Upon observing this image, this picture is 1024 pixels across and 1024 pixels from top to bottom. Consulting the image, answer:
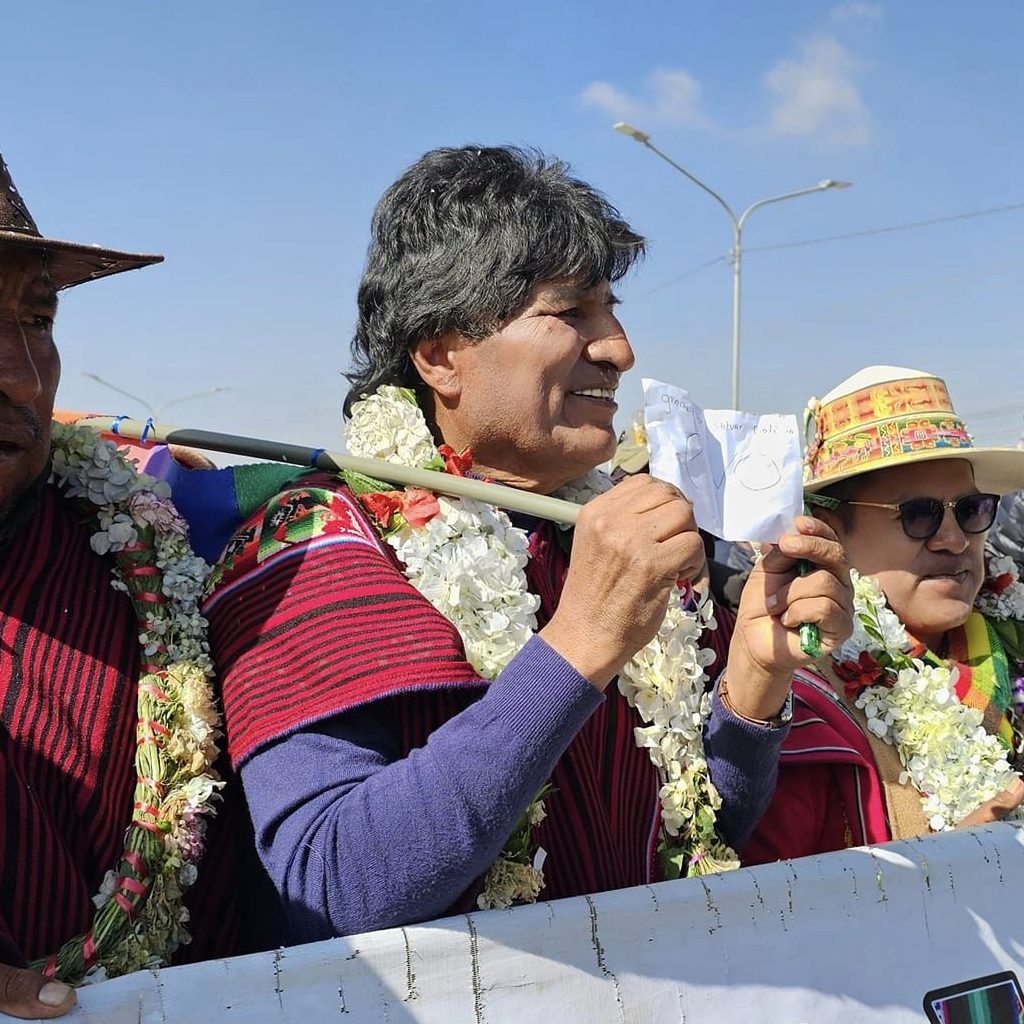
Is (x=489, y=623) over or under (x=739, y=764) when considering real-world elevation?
over

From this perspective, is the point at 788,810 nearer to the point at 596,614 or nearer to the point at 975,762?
the point at 975,762

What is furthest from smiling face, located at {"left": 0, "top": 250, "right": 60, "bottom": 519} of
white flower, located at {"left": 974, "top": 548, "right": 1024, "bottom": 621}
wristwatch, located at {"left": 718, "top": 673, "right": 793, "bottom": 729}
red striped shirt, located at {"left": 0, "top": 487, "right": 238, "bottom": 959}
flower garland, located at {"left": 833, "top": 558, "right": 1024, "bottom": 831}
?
white flower, located at {"left": 974, "top": 548, "right": 1024, "bottom": 621}

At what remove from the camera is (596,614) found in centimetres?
170

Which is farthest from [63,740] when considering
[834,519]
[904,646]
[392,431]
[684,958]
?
[834,519]

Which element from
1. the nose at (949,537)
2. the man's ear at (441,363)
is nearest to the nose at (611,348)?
the man's ear at (441,363)

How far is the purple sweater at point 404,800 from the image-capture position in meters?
1.60

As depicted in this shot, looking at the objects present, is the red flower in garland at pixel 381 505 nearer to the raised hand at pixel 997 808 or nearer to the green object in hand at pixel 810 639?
the green object in hand at pixel 810 639

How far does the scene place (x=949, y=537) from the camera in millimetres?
2980

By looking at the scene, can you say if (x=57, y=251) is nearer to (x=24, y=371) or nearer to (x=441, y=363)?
(x=24, y=371)

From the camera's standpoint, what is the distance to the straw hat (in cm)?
304

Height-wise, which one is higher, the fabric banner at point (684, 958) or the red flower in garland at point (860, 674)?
the red flower in garland at point (860, 674)

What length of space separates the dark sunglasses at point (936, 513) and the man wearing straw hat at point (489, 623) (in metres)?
0.75

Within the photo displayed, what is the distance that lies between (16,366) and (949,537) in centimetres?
231

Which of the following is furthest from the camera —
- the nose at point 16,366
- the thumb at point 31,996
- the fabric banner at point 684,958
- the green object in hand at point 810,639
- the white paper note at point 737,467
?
the green object in hand at point 810,639
